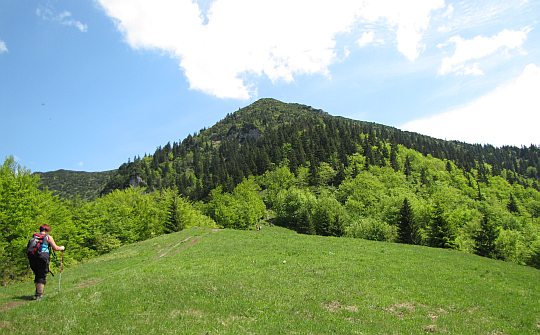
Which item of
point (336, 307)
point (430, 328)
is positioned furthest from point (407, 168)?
point (336, 307)

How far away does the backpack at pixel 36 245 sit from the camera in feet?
35.8

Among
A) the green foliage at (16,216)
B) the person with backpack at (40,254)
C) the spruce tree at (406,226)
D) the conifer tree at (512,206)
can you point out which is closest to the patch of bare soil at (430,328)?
the person with backpack at (40,254)

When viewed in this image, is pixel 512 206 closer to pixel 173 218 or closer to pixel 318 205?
pixel 318 205

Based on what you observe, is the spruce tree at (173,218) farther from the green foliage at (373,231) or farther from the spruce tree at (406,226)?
the spruce tree at (406,226)

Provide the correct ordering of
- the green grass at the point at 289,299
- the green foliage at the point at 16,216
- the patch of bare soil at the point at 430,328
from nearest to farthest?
the green grass at the point at 289,299 < the patch of bare soil at the point at 430,328 < the green foliage at the point at 16,216

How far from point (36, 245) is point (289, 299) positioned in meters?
12.0

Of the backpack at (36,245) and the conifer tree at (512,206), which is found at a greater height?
the backpack at (36,245)

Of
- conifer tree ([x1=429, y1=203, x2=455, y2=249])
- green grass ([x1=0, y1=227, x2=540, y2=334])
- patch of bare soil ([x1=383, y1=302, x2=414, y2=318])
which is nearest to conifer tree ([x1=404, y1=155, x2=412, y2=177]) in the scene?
conifer tree ([x1=429, y1=203, x2=455, y2=249])

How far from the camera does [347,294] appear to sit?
15164 mm

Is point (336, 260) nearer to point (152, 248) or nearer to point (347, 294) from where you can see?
point (347, 294)

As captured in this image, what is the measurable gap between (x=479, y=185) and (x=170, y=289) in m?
191

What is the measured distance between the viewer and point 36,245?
11.1m

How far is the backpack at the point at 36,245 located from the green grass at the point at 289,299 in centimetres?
199

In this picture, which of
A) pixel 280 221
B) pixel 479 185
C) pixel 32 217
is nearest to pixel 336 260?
pixel 32 217
